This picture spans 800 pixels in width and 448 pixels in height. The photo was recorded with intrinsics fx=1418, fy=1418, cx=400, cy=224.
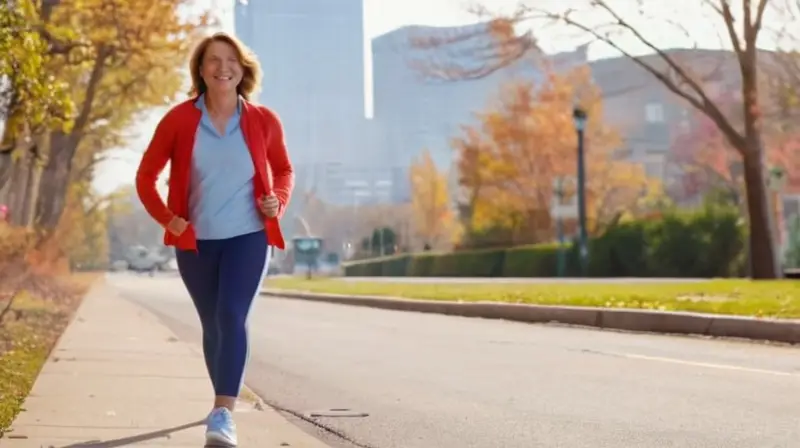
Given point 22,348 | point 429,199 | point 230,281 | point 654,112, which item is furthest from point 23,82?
point 654,112

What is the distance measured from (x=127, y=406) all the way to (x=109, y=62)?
20.3 m

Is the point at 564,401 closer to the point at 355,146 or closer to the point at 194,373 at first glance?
the point at 194,373

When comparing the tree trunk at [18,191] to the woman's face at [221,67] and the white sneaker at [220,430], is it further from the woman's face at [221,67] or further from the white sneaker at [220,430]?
the white sneaker at [220,430]

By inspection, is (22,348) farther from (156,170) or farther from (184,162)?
(184,162)

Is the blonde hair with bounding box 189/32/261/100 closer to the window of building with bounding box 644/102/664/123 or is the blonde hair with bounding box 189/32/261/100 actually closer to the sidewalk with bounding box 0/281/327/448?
the sidewalk with bounding box 0/281/327/448

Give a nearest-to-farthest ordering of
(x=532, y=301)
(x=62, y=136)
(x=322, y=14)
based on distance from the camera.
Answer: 1. (x=532, y=301)
2. (x=62, y=136)
3. (x=322, y=14)

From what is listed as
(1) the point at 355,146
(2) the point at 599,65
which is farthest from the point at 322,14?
(2) the point at 599,65

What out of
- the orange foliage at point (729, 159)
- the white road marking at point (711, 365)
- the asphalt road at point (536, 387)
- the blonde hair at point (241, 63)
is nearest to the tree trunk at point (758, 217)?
the asphalt road at point (536, 387)

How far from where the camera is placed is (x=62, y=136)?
28938 mm

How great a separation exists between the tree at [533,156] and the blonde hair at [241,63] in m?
50.0

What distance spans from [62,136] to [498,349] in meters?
17.3

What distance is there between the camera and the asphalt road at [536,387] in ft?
24.1

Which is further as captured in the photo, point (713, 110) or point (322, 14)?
point (322, 14)

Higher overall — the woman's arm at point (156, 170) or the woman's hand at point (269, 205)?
the woman's arm at point (156, 170)
